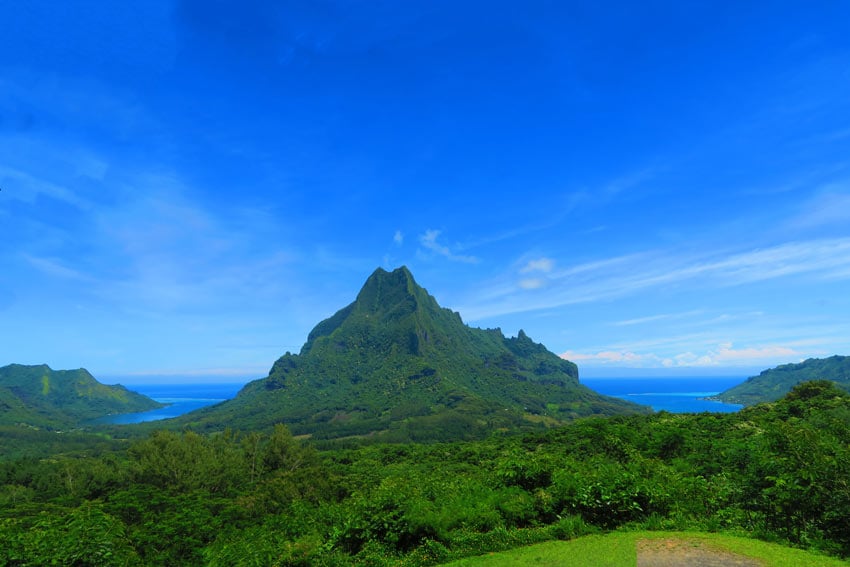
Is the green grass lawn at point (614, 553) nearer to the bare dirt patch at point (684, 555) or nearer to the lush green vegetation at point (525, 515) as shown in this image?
the bare dirt patch at point (684, 555)

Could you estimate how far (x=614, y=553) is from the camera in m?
12.7

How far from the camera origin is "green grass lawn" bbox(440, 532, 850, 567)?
38.2 feet

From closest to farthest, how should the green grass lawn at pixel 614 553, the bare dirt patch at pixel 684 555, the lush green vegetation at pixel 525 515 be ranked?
the green grass lawn at pixel 614 553 < the bare dirt patch at pixel 684 555 < the lush green vegetation at pixel 525 515

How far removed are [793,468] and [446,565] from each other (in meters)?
11.9

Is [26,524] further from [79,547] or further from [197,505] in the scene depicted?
[79,547]

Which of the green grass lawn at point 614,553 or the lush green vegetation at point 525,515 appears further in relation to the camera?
the lush green vegetation at point 525,515

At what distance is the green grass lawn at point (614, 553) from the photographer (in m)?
11.7

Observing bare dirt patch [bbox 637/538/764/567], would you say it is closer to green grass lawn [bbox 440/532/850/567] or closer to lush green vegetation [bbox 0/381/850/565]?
green grass lawn [bbox 440/532/850/567]

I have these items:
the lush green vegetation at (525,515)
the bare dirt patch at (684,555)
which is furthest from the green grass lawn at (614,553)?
the lush green vegetation at (525,515)

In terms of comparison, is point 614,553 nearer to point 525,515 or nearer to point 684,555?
point 684,555

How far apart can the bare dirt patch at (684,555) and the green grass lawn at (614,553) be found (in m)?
0.24

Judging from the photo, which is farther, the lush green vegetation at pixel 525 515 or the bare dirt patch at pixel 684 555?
the lush green vegetation at pixel 525 515

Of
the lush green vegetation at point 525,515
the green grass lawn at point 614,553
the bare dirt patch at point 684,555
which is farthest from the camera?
the lush green vegetation at point 525,515

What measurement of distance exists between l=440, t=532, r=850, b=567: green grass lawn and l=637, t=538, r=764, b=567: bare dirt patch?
24 cm
